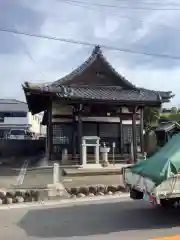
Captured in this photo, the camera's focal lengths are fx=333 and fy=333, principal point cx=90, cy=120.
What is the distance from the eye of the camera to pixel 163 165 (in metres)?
7.05

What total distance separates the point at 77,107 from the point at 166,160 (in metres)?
13.4

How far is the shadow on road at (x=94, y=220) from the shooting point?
6.75 m

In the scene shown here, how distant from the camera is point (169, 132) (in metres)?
23.4

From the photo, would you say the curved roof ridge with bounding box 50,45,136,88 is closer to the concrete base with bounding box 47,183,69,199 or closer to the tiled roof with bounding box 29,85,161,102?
the tiled roof with bounding box 29,85,161,102

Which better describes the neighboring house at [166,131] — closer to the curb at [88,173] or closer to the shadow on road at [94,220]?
the curb at [88,173]

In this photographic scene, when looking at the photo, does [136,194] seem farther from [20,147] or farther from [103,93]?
[20,147]

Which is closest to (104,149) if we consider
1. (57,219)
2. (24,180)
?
(24,180)

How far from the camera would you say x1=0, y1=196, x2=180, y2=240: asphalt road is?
21.1 feet

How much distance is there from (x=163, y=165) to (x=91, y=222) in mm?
2040

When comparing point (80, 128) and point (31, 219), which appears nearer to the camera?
point (31, 219)

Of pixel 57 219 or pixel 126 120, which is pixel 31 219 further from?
pixel 126 120

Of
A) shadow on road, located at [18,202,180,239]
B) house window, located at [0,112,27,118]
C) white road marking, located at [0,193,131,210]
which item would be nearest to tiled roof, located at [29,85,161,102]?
white road marking, located at [0,193,131,210]

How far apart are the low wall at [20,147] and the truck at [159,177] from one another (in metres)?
25.9

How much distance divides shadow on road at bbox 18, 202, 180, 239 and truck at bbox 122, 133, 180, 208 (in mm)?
471
